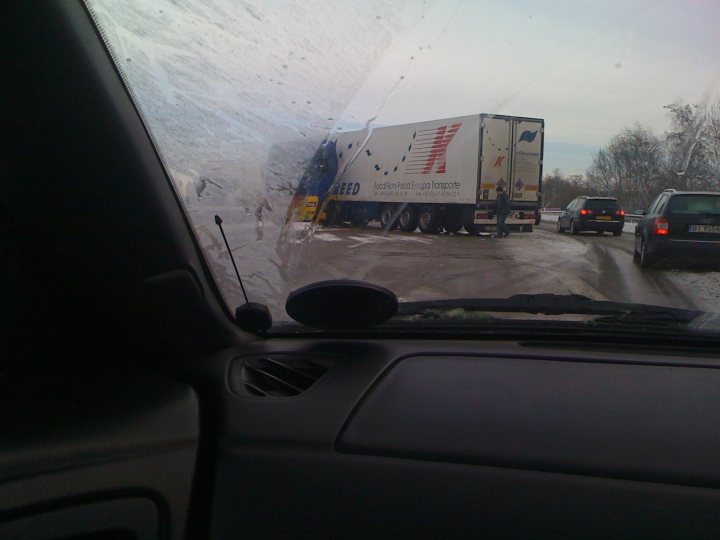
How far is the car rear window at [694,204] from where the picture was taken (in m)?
3.91

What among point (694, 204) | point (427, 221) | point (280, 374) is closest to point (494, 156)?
point (427, 221)

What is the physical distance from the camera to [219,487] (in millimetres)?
2223

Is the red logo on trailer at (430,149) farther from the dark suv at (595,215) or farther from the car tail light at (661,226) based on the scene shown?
the car tail light at (661,226)

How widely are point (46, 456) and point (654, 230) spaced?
4182 millimetres

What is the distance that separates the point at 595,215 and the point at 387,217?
1.69 meters

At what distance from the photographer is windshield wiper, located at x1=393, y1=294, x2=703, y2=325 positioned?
298 centimetres

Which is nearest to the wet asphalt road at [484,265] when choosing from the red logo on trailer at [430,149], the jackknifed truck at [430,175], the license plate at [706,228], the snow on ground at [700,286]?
the snow on ground at [700,286]

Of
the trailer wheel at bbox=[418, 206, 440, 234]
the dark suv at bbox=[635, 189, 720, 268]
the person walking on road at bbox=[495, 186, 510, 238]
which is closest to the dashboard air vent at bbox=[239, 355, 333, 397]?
the dark suv at bbox=[635, 189, 720, 268]

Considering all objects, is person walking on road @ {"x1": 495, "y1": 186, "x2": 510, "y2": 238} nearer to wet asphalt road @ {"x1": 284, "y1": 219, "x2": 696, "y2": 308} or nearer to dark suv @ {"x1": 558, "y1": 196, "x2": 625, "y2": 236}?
wet asphalt road @ {"x1": 284, "y1": 219, "x2": 696, "y2": 308}

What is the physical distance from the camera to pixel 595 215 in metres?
4.40

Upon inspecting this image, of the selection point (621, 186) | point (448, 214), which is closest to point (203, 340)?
point (621, 186)

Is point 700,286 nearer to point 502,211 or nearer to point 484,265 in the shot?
point 484,265

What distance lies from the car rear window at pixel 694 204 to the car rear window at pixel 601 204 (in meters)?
0.41

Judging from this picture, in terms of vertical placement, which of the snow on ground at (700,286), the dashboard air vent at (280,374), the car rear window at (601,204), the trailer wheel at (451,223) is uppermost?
the car rear window at (601,204)
